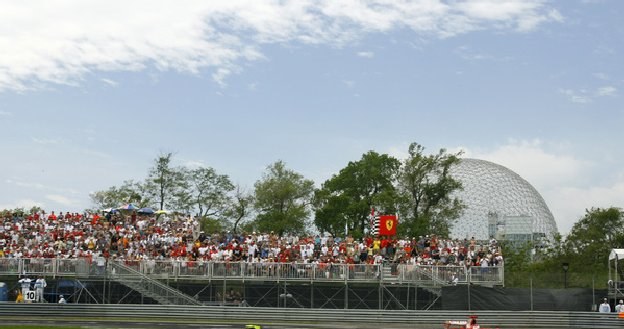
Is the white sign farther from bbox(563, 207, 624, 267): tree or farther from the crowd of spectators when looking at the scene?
bbox(563, 207, 624, 267): tree

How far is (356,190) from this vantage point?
3223 inches

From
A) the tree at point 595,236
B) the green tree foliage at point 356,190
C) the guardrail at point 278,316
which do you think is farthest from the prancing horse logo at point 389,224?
the green tree foliage at point 356,190

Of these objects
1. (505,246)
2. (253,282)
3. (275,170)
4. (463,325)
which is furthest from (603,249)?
(463,325)

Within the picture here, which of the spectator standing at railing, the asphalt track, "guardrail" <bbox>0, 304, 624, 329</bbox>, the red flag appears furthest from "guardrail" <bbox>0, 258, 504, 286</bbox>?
the red flag

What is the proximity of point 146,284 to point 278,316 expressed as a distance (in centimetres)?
679

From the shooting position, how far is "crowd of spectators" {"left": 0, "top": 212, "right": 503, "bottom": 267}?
→ 43562 mm

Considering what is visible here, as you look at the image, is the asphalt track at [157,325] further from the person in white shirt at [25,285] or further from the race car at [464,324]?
the race car at [464,324]

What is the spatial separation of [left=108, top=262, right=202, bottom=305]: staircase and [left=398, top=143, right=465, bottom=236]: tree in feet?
122

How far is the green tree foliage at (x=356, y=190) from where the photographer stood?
264 feet

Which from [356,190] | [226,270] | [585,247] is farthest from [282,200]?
[226,270]

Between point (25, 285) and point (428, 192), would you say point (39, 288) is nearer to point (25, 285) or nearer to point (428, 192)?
point (25, 285)

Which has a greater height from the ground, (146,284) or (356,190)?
(356,190)

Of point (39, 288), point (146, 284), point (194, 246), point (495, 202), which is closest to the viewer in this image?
point (39, 288)

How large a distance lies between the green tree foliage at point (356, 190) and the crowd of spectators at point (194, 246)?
30876 millimetres
